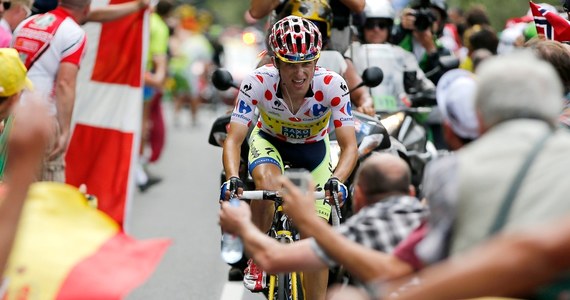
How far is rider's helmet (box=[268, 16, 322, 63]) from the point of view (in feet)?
26.5

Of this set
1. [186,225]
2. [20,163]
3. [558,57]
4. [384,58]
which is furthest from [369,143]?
[20,163]

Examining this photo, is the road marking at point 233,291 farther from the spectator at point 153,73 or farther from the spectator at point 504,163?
the spectator at point 153,73

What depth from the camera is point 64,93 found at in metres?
9.14

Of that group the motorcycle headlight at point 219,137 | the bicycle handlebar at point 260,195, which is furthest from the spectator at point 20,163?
the motorcycle headlight at point 219,137

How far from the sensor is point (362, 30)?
12930mm

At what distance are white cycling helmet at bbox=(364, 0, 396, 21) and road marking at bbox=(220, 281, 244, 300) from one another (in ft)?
11.1

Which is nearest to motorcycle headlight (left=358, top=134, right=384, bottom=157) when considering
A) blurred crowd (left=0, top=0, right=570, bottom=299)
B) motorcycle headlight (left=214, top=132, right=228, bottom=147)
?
motorcycle headlight (left=214, top=132, right=228, bottom=147)

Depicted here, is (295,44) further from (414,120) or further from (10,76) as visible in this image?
(414,120)

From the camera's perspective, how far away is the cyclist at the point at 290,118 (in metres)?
8.10

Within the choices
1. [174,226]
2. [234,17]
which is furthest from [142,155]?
[234,17]

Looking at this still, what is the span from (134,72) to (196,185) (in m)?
5.57

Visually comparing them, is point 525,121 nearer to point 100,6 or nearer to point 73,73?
point 73,73

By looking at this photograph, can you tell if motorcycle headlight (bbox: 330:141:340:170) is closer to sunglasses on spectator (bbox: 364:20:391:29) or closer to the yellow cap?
the yellow cap

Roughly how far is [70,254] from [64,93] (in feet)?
14.6
